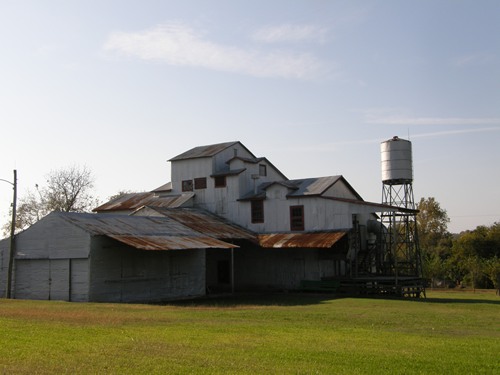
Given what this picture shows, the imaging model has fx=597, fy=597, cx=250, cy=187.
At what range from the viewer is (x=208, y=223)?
138 ft

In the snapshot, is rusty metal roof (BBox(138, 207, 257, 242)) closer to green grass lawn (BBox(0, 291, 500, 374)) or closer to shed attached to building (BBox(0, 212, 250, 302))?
shed attached to building (BBox(0, 212, 250, 302))

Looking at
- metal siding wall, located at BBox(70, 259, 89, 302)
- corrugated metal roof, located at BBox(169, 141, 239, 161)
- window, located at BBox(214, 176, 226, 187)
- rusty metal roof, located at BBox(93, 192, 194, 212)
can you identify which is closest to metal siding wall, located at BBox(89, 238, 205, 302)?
metal siding wall, located at BBox(70, 259, 89, 302)

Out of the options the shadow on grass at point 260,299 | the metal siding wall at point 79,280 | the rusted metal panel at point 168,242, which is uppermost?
the rusted metal panel at point 168,242

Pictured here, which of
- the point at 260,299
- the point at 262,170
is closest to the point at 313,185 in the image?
the point at 262,170

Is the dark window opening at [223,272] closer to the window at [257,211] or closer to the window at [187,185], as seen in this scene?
the window at [257,211]

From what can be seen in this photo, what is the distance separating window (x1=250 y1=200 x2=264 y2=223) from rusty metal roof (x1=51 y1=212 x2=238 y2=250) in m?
6.50

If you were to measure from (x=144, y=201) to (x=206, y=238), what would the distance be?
1429 centimetres

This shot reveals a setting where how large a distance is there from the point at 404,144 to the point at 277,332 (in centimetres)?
2726

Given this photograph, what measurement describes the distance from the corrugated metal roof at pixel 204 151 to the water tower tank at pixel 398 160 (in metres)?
12.7

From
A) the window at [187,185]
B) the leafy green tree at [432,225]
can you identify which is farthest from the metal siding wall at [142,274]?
the leafy green tree at [432,225]

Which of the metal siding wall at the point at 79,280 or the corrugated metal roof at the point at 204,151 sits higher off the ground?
the corrugated metal roof at the point at 204,151

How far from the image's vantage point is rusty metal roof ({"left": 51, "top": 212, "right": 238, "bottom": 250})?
3116 cm

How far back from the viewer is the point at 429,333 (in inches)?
694

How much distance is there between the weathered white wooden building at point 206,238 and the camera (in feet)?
104
